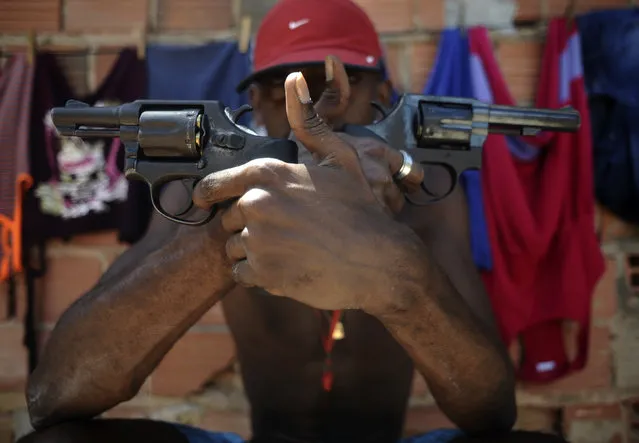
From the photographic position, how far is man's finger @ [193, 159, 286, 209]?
60 centimetres

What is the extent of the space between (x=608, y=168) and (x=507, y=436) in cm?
68

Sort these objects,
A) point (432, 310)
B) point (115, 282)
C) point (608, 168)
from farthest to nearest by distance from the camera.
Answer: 1. point (608, 168)
2. point (115, 282)
3. point (432, 310)

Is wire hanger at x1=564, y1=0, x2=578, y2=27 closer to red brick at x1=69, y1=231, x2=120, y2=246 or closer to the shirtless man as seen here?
the shirtless man

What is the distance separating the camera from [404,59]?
1298 mm

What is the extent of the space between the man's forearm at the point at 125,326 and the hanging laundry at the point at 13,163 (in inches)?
20.2

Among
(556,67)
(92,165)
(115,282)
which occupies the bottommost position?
(115,282)

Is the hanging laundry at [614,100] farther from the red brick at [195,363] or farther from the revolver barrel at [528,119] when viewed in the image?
the red brick at [195,363]

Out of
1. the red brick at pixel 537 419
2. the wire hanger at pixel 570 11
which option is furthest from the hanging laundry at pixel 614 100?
the red brick at pixel 537 419

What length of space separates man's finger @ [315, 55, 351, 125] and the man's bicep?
1.09 feet

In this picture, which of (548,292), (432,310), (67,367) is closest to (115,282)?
(67,367)

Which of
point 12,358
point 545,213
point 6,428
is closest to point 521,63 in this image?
point 545,213

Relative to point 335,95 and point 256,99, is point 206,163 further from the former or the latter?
point 256,99

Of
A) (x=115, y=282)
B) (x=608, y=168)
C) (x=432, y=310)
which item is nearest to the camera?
(x=432, y=310)

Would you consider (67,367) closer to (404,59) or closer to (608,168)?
(404,59)
